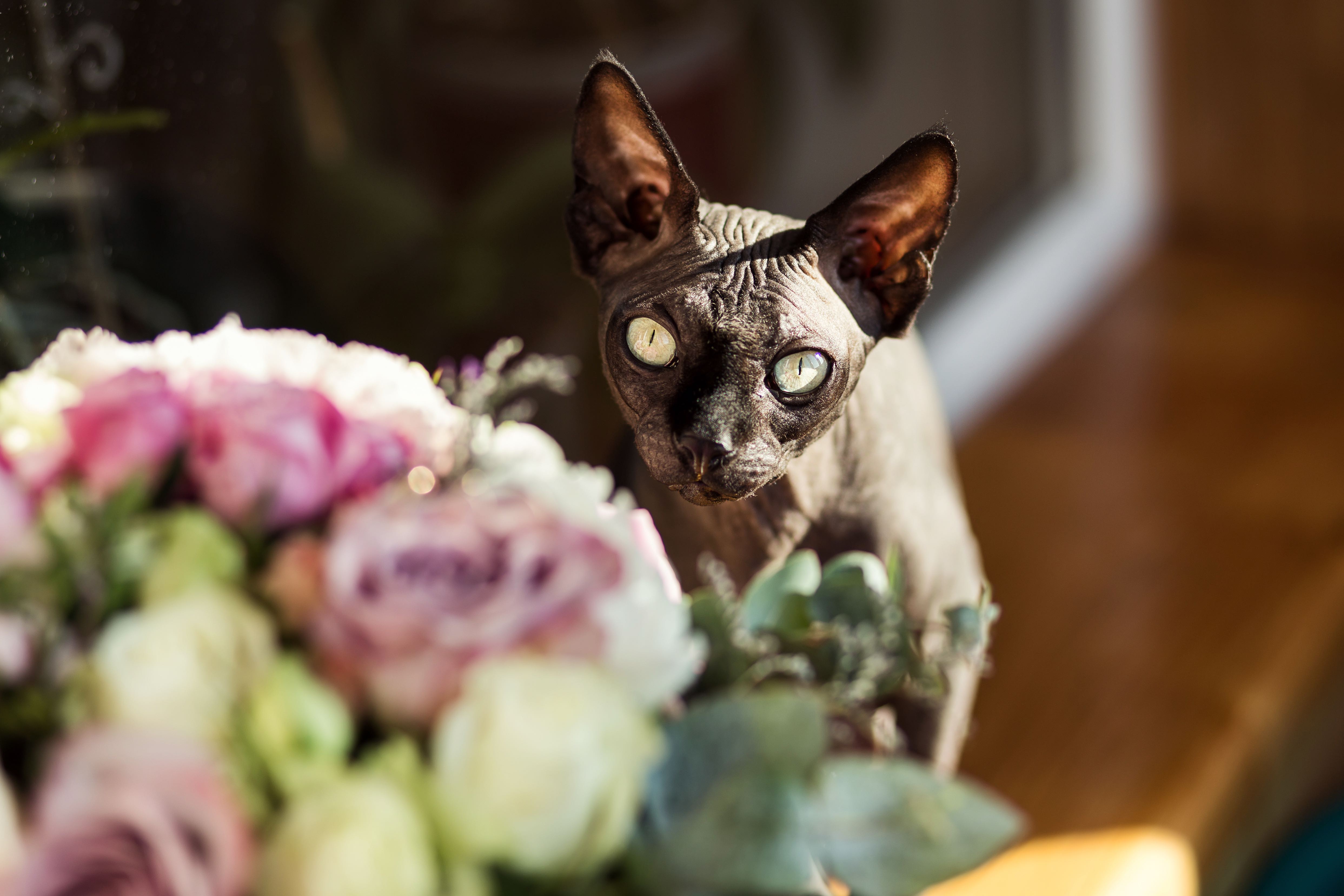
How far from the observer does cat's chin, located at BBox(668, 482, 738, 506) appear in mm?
368

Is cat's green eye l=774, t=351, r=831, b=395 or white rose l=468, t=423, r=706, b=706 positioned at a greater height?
cat's green eye l=774, t=351, r=831, b=395

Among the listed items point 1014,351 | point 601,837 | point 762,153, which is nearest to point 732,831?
point 601,837

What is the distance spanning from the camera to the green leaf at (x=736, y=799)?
290mm

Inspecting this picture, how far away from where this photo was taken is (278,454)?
0.31 m

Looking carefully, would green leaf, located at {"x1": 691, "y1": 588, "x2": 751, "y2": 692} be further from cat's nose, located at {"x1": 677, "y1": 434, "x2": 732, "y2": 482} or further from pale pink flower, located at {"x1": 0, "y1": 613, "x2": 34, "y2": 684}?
pale pink flower, located at {"x1": 0, "y1": 613, "x2": 34, "y2": 684}

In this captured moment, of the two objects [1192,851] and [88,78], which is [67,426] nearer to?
[88,78]

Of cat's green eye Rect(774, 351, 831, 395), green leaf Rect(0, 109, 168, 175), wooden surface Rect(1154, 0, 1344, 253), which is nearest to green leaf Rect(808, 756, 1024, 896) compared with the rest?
cat's green eye Rect(774, 351, 831, 395)

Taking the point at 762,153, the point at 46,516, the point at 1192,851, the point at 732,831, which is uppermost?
the point at 762,153

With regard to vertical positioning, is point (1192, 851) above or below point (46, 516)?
below

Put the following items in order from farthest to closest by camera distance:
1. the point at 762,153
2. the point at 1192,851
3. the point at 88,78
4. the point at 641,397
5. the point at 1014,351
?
1. the point at 1014,351
2. the point at 762,153
3. the point at 1192,851
4. the point at 88,78
5. the point at 641,397

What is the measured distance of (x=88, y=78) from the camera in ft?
1.65

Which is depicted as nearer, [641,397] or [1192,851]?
[641,397]

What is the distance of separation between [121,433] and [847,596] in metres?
0.18

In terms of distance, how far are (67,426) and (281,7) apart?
40cm
